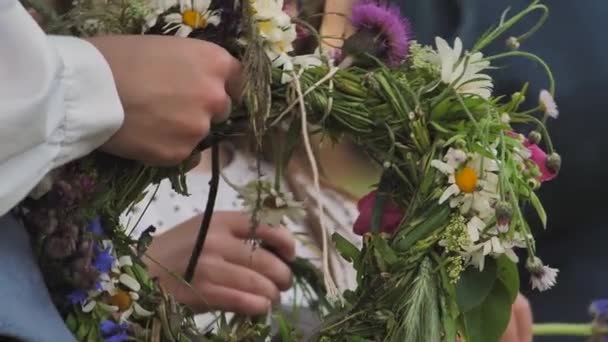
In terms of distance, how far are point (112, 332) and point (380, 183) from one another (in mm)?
176

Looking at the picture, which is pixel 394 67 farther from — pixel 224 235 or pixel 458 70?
pixel 224 235

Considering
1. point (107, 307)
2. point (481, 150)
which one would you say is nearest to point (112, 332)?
point (107, 307)

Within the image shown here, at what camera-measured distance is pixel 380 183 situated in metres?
0.60

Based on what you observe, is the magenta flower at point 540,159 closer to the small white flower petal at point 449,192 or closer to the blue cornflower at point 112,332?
the small white flower petal at point 449,192

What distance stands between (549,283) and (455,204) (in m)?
0.07

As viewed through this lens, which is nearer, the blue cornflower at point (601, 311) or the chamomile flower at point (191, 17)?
the chamomile flower at point (191, 17)

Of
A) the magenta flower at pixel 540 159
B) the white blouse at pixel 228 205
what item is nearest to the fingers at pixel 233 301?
the white blouse at pixel 228 205

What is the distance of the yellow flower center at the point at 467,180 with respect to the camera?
550 mm

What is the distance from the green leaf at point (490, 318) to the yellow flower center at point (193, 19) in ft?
0.71

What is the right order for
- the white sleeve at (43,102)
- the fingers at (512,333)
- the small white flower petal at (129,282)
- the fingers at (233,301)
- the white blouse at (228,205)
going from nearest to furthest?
1. the white sleeve at (43,102)
2. the small white flower petal at (129,282)
3. the fingers at (512,333)
4. the fingers at (233,301)
5. the white blouse at (228,205)

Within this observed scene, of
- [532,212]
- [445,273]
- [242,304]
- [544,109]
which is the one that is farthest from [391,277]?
[532,212]

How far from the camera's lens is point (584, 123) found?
1.06 meters

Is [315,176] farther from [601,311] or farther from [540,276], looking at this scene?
[601,311]

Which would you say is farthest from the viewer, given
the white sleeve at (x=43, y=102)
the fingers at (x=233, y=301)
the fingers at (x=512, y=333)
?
the fingers at (x=233, y=301)
